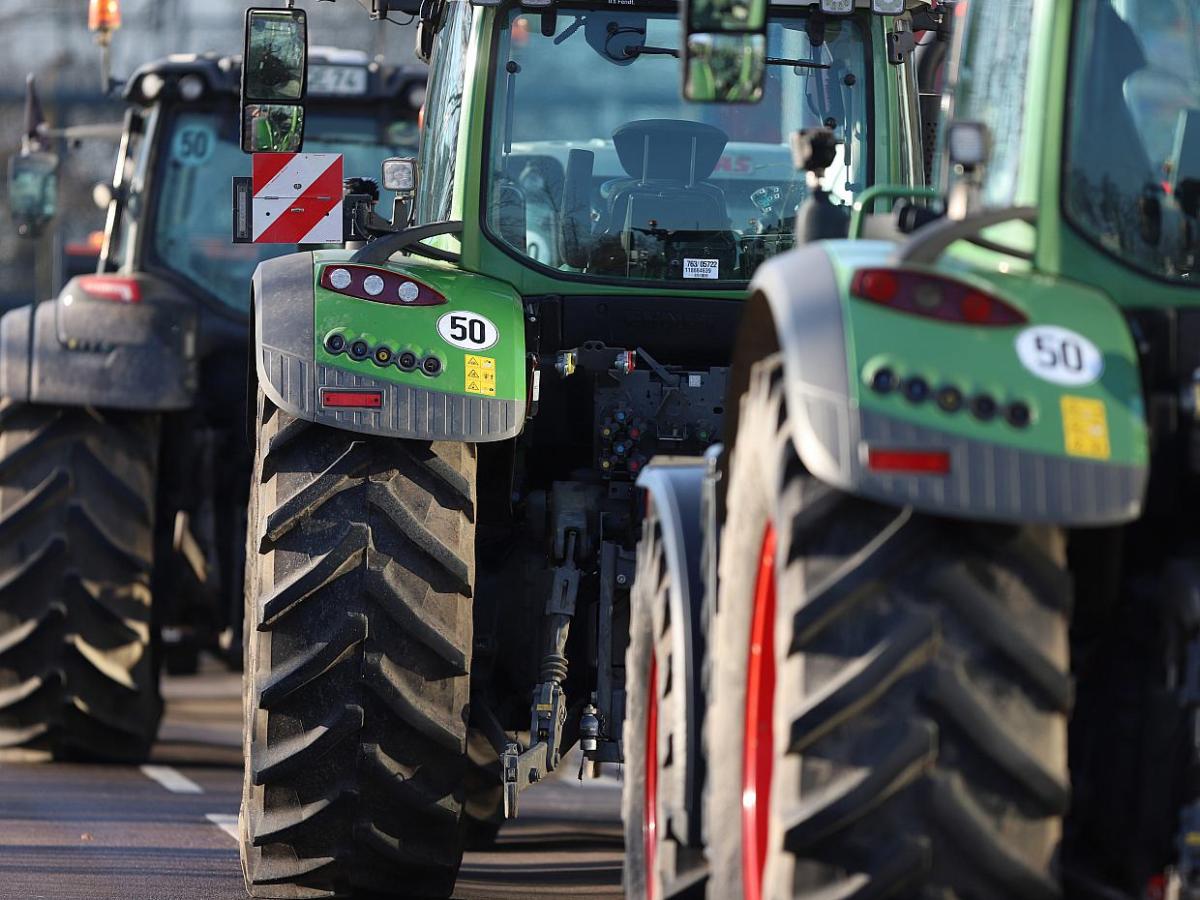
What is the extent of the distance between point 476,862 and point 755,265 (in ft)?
7.38

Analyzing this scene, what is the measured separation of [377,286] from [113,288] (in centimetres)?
461

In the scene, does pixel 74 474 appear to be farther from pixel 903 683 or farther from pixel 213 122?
pixel 903 683

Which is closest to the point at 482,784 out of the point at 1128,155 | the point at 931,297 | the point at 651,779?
the point at 651,779

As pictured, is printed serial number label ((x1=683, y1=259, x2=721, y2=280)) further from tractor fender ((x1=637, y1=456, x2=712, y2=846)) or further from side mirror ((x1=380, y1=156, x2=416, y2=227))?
tractor fender ((x1=637, y1=456, x2=712, y2=846))

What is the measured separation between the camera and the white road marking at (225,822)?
9.26m

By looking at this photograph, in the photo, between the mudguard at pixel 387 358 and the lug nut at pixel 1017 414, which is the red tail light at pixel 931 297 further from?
the mudguard at pixel 387 358

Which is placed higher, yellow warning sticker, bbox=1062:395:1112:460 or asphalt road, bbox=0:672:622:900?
yellow warning sticker, bbox=1062:395:1112:460

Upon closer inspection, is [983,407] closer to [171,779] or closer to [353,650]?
[353,650]

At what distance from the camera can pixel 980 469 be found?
4266 millimetres

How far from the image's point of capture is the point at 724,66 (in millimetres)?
5246

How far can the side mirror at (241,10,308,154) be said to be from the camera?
781 cm

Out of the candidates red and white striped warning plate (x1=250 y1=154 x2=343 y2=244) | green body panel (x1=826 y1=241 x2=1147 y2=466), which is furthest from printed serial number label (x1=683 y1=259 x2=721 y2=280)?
green body panel (x1=826 y1=241 x2=1147 y2=466)

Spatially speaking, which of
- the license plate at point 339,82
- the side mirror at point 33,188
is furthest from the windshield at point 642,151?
the side mirror at point 33,188

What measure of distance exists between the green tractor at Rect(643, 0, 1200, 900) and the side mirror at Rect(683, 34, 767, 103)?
1.47ft
